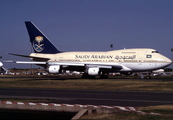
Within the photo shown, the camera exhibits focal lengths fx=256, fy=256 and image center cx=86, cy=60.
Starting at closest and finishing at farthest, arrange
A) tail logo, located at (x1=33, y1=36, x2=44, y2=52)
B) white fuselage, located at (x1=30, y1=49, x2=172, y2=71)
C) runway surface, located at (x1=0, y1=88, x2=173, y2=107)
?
runway surface, located at (x1=0, y1=88, x2=173, y2=107), white fuselage, located at (x1=30, y1=49, x2=172, y2=71), tail logo, located at (x1=33, y1=36, x2=44, y2=52)

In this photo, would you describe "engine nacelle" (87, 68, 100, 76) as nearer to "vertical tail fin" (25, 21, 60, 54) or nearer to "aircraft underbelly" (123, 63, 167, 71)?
"aircraft underbelly" (123, 63, 167, 71)

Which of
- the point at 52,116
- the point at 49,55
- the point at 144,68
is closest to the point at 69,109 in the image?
the point at 52,116

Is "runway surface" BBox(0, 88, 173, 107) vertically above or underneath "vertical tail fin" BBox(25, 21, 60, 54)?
underneath

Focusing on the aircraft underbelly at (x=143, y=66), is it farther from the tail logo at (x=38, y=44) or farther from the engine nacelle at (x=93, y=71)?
the tail logo at (x=38, y=44)

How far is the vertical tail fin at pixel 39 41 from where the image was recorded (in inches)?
2162

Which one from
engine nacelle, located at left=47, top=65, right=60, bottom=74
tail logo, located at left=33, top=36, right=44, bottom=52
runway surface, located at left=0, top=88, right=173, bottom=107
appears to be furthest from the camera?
tail logo, located at left=33, top=36, right=44, bottom=52

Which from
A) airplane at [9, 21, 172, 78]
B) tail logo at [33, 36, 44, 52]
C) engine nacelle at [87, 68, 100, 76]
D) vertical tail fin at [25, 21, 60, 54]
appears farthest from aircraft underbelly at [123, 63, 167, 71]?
tail logo at [33, 36, 44, 52]

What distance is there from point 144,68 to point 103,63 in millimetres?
8140

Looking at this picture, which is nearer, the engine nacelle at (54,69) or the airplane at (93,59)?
the engine nacelle at (54,69)

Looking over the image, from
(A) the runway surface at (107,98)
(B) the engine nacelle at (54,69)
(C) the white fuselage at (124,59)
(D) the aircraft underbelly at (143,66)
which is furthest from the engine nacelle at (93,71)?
(A) the runway surface at (107,98)

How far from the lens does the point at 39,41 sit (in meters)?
55.7

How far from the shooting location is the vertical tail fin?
5491 cm

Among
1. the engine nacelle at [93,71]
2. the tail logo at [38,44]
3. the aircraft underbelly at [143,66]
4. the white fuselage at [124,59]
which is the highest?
the tail logo at [38,44]

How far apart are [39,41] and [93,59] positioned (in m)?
12.6
